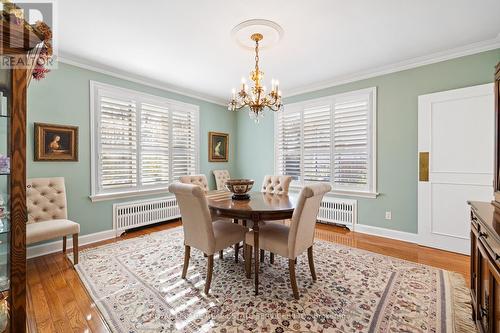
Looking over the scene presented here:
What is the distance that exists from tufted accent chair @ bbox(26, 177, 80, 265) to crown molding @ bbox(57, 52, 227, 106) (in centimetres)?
163

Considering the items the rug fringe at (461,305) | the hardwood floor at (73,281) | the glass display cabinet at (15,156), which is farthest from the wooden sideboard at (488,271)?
the glass display cabinet at (15,156)

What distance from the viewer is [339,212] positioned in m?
3.98

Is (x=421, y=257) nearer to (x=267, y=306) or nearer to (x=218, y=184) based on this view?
(x=267, y=306)

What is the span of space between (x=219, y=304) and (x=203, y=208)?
810 millimetres

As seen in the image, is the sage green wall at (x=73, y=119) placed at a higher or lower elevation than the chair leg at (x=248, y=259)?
higher

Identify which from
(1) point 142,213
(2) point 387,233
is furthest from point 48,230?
(2) point 387,233

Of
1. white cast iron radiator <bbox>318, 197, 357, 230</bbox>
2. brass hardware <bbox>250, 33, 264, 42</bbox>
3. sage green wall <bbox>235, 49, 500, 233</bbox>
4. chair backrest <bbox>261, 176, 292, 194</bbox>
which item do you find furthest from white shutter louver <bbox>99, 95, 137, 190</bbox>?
sage green wall <bbox>235, 49, 500, 233</bbox>

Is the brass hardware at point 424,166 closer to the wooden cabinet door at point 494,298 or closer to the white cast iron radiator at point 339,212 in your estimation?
the white cast iron radiator at point 339,212

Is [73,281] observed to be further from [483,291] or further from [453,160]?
[453,160]

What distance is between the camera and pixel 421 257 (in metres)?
2.80

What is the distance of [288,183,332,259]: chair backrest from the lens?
1879 millimetres

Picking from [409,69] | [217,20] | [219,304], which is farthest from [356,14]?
[219,304]

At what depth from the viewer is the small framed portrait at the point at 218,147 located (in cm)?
501

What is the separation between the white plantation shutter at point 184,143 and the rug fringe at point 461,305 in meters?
4.19
